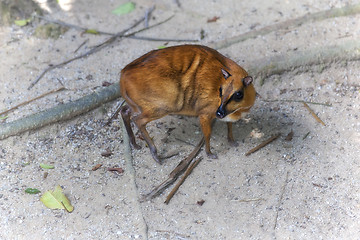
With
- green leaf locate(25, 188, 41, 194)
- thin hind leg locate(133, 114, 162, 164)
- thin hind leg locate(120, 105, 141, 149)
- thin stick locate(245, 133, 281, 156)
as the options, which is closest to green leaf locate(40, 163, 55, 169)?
green leaf locate(25, 188, 41, 194)

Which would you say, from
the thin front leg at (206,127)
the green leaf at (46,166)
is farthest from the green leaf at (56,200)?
the thin front leg at (206,127)

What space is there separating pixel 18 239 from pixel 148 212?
1168 millimetres

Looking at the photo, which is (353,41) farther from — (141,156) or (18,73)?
(18,73)

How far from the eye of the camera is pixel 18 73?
223 inches

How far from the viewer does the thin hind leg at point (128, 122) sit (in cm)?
468

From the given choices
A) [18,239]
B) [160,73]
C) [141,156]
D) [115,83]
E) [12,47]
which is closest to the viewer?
[18,239]

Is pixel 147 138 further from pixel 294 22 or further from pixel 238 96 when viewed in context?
pixel 294 22

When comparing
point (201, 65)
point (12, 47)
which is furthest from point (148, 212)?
point (12, 47)

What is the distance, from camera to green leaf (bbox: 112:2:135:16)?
21.9 ft

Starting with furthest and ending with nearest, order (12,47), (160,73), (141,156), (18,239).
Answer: (12,47)
(141,156)
(160,73)
(18,239)

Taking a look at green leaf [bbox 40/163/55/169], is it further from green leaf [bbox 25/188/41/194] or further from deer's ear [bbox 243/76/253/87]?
deer's ear [bbox 243/76/253/87]

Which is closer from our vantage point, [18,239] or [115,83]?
[18,239]

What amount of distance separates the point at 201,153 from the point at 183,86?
78cm

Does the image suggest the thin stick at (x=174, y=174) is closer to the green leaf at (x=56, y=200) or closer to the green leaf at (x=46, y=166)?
the green leaf at (x=56, y=200)
